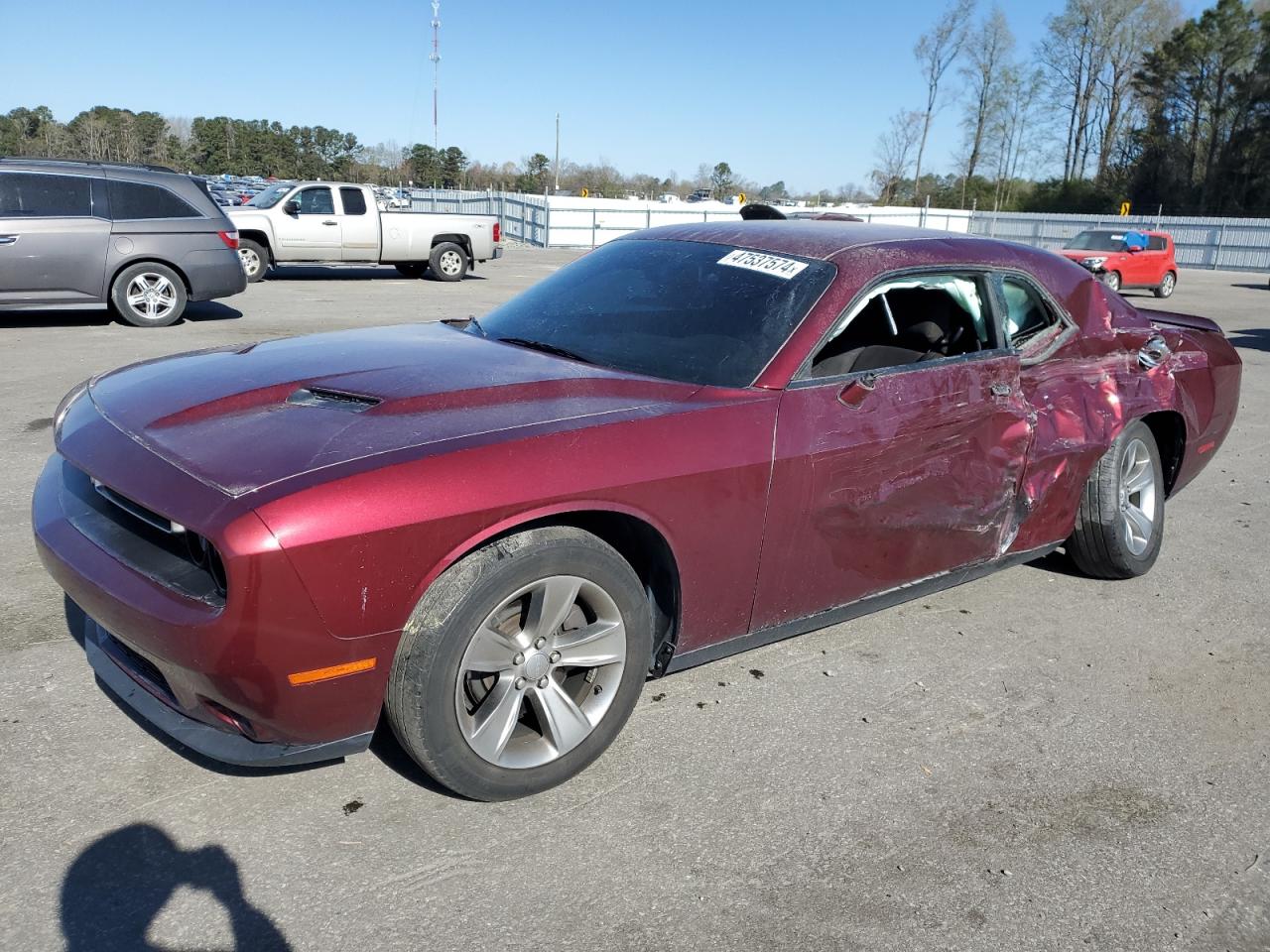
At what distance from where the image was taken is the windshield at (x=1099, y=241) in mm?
22109

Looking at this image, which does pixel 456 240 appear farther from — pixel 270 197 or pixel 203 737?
pixel 203 737

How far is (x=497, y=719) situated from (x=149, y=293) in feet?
34.2

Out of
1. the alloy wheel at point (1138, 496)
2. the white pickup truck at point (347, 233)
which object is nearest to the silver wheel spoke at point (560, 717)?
the alloy wheel at point (1138, 496)

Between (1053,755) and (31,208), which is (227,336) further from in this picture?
(1053,755)

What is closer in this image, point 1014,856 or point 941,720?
point 1014,856

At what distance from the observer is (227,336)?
11.1 metres

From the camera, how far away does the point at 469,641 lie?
259cm

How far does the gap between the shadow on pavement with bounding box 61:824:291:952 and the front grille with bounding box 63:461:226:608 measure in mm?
669

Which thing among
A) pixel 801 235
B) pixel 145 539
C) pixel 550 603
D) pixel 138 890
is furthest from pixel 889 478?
pixel 138 890

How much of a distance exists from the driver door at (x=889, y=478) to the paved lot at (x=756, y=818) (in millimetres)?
422

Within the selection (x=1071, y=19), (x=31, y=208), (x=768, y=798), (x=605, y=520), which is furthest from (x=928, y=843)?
(x=1071, y=19)

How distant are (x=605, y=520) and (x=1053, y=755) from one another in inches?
65.1

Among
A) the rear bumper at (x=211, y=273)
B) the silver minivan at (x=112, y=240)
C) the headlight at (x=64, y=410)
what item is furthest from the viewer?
the rear bumper at (x=211, y=273)

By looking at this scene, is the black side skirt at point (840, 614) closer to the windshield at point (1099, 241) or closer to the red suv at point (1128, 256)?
the red suv at point (1128, 256)
